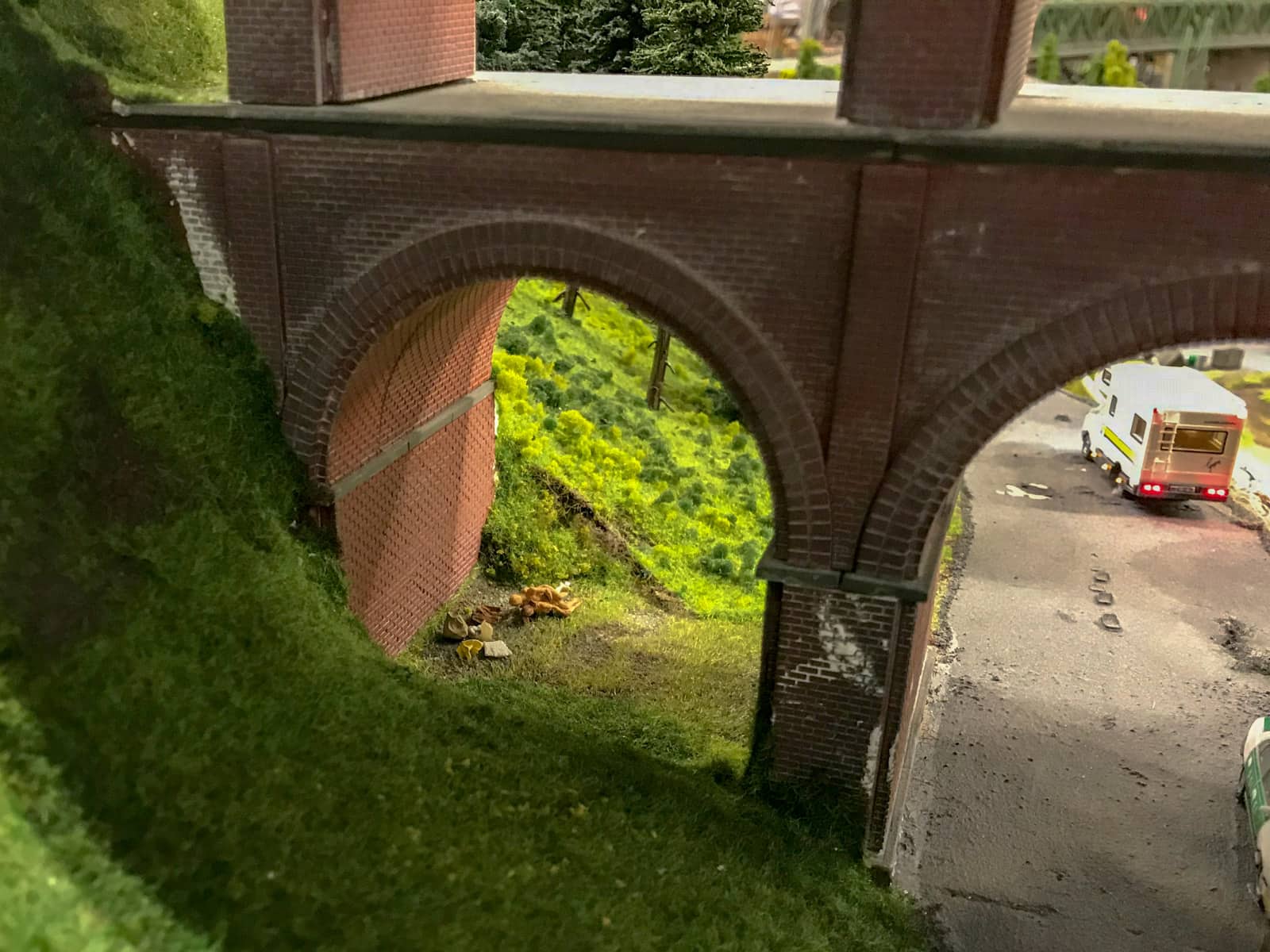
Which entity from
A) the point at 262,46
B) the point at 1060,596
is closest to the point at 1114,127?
the point at 262,46

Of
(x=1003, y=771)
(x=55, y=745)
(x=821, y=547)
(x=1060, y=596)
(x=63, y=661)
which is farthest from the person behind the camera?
(x=1060, y=596)

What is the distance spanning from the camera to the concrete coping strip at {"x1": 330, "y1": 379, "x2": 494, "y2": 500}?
9977 mm

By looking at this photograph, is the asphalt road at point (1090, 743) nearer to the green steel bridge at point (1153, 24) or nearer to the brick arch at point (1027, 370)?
the brick arch at point (1027, 370)

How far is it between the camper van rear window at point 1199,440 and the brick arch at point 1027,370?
13.8 m

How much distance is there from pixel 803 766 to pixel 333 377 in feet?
18.4

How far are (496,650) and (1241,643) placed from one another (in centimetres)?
1134

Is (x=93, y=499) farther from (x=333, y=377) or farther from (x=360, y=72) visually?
(x=360, y=72)

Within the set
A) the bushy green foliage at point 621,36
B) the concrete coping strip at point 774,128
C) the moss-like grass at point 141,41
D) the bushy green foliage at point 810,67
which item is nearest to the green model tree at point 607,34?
the bushy green foliage at point 621,36

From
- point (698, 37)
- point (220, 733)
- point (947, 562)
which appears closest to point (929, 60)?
point (220, 733)

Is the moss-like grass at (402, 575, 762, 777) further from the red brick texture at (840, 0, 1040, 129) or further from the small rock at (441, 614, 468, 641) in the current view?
the red brick texture at (840, 0, 1040, 129)

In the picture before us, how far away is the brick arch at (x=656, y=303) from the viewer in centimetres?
804

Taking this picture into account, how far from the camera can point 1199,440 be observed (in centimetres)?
1933

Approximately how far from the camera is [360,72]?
9.19 meters

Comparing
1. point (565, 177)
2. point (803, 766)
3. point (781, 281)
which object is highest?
point (565, 177)
